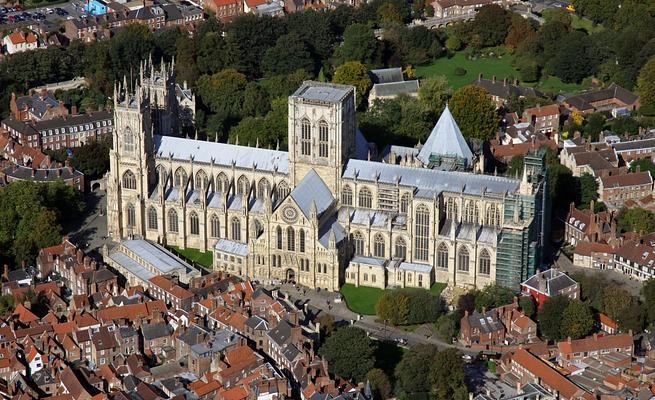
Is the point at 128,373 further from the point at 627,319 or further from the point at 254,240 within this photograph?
the point at 627,319

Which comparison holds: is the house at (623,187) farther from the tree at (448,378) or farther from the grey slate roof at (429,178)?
the tree at (448,378)

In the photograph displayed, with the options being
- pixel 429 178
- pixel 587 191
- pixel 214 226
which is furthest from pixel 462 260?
pixel 214 226

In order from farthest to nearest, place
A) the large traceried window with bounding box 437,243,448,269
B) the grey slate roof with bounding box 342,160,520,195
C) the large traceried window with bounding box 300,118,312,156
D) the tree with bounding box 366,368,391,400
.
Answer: the large traceried window with bounding box 300,118,312,156 < the large traceried window with bounding box 437,243,448,269 < the grey slate roof with bounding box 342,160,520,195 < the tree with bounding box 366,368,391,400

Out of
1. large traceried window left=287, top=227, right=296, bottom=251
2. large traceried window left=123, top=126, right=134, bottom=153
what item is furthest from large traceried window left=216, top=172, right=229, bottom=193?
large traceried window left=287, top=227, right=296, bottom=251

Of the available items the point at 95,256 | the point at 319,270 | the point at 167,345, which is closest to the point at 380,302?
the point at 319,270

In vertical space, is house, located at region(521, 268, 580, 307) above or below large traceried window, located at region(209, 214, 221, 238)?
below

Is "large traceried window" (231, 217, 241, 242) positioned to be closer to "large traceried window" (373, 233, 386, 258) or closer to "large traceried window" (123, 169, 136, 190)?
"large traceried window" (123, 169, 136, 190)

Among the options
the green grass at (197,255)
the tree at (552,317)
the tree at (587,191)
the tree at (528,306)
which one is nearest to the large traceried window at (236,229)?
the green grass at (197,255)

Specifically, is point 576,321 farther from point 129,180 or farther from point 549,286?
point 129,180
